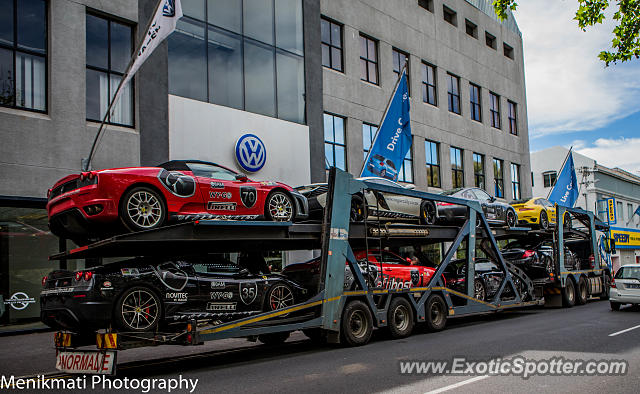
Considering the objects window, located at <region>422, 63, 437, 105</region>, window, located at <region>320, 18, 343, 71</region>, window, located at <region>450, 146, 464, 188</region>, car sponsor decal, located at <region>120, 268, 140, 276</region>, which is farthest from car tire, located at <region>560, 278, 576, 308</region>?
car sponsor decal, located at <region>120, 268, 140, 276</region>

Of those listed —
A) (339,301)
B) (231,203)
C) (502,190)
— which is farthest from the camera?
(502,190)

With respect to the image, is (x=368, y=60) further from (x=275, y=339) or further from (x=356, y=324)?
(x=356, y=324)

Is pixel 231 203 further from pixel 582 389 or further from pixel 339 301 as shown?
pixel 582 389

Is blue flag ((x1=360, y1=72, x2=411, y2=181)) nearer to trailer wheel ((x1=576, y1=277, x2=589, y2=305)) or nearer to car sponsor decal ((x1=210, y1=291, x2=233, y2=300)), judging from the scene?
trailer wheel ((x1=576, y1=277, x2=589, y2=305))

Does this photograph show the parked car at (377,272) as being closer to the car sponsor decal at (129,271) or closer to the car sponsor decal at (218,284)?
the car sponsor decal at (218,284)

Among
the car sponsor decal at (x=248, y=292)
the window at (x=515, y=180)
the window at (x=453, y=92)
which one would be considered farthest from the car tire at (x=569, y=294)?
the window at (x=515, y=180)

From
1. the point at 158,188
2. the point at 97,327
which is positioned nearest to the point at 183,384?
the point at 97,327

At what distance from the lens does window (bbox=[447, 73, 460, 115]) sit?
1200 inches

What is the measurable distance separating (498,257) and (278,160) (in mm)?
8329

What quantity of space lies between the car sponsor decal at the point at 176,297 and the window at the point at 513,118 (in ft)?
104

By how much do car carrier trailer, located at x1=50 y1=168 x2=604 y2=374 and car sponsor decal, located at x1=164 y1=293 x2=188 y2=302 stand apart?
31cm

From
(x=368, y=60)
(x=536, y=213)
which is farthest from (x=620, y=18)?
(x=368, y=60)

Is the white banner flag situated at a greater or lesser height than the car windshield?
greater

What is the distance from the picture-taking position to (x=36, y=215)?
1469cm
